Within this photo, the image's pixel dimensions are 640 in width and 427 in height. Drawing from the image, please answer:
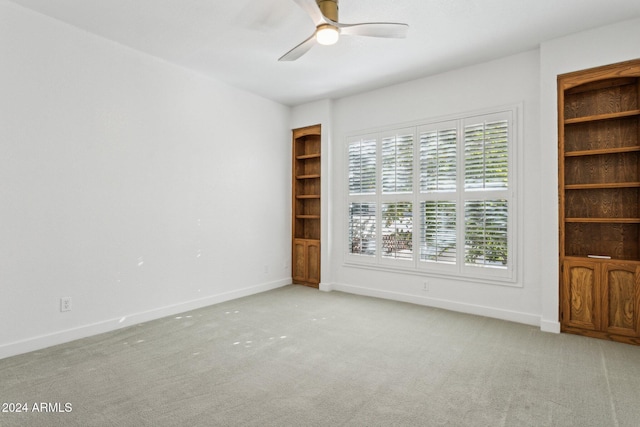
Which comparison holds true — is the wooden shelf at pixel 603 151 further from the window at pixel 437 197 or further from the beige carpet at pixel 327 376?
the beige carpet at pixel 327 376

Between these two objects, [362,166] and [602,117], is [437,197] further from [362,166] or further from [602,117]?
[602,117]

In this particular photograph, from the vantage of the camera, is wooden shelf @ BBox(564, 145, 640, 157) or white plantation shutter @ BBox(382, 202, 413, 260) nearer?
wooden shelf @ BBox(564, 145, 640, 157)

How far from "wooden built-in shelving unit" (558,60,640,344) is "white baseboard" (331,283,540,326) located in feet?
1.22

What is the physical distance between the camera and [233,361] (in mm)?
2838

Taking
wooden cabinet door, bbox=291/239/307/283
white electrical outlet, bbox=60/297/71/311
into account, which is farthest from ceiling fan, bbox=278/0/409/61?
wooden cabinet door, bbox=291/239/307/283

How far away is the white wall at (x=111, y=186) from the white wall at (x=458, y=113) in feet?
4.55

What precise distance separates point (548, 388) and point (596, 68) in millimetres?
3063

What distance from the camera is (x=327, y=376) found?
2.58 metres

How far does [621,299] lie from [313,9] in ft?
12.6

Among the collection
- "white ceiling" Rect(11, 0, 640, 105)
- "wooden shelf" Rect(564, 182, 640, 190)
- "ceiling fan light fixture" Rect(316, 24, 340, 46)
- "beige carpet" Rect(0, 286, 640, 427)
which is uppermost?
"white ceiling" Rect(11, 0, 640, 105)

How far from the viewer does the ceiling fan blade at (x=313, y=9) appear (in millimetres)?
2420

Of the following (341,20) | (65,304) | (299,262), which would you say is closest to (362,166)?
(299,262)

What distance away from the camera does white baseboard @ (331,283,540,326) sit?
379cm

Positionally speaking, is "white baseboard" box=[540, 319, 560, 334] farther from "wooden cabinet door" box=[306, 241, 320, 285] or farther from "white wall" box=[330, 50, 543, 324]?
"wooden cabinet door" box=[306, 241, 320, 285]
